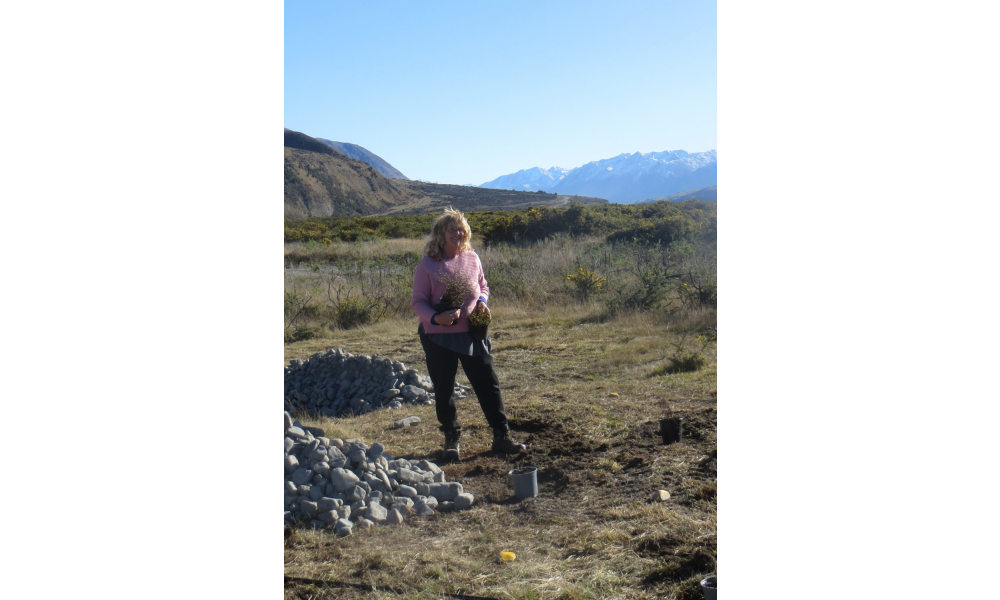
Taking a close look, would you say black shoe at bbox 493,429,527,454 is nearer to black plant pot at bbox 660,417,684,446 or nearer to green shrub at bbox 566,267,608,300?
black plant pot at bbox 660,417,684,446

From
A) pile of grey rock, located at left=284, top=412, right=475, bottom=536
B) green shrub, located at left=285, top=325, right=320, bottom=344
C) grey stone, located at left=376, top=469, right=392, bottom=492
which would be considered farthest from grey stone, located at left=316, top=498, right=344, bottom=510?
green shrub, located at left=285, top=325, right=320, bottom=344

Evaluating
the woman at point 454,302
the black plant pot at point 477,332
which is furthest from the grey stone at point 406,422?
the black plant pot at point 477,332

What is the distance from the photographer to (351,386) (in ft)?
16.9

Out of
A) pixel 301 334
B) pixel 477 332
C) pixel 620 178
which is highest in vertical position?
pixel 620 178

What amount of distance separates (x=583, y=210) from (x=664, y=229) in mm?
1695

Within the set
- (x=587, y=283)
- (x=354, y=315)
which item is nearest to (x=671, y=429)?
(x=587, y=283)

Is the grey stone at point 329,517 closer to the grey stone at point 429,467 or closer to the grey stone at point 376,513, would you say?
the grey stone at point 376,513

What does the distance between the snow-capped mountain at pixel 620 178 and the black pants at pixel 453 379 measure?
96 centimetres

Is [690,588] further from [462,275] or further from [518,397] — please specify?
[518,397]

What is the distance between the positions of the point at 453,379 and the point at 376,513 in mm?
755

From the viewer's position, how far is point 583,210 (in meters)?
11.4

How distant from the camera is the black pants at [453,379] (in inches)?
120

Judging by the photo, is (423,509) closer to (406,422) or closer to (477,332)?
(477,332)
